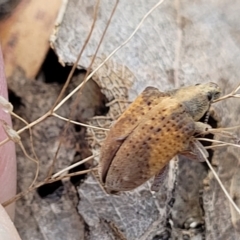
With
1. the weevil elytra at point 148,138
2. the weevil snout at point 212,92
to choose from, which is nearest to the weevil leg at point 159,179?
the weevil elytra at point 148,138

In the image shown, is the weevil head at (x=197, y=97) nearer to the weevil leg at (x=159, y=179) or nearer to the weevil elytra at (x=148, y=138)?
the weevil elytra at (x=148, y=138)

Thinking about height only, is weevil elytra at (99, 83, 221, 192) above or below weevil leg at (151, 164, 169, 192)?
above

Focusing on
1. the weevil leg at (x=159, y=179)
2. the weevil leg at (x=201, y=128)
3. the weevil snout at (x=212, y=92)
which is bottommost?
the weevil leg at (x=159, y=179)

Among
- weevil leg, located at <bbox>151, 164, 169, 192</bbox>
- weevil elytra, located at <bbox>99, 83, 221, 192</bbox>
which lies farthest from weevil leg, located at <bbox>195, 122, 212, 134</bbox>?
weevil leg, located at <bbox>151, 164, 169, 192</bbox>

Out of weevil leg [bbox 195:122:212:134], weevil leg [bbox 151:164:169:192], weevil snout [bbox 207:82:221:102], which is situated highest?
weevil snout [bbox 207:82:221:102]

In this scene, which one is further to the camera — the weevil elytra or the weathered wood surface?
the weathered wood surface

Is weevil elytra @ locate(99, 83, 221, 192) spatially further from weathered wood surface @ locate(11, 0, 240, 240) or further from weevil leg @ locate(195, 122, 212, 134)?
weathered wood surface @ locate(11, 0, 240, 240)
